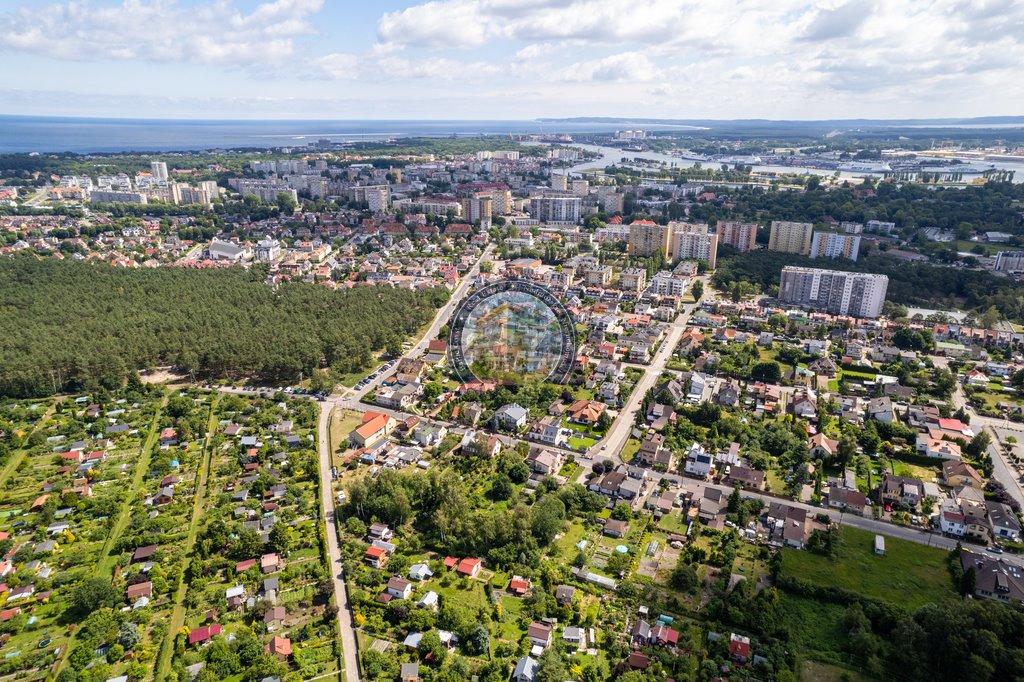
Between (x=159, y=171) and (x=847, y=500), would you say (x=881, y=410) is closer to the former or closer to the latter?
(x=847, y=500)

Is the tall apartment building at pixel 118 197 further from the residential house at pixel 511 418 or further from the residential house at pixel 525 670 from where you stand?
the residential house at pixel 525 670

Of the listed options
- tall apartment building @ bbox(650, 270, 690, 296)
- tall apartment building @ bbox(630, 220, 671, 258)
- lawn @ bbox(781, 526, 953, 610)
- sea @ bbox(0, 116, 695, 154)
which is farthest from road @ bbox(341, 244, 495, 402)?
sea @ bbox(0, 116, 695, 154)

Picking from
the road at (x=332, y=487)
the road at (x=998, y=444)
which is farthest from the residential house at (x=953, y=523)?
the road at (x=332, y=487)

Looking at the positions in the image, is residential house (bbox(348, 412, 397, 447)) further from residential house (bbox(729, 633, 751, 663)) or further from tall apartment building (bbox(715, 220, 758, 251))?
tall apartment building (bbox(715, 220, 758, 251))

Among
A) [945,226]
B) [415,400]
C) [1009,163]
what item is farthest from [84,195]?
[1009,163]

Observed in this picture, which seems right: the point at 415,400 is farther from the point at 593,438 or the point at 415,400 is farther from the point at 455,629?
the point at 455,629

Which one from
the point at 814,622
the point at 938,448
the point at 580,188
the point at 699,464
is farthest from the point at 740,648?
the point at 580,188
